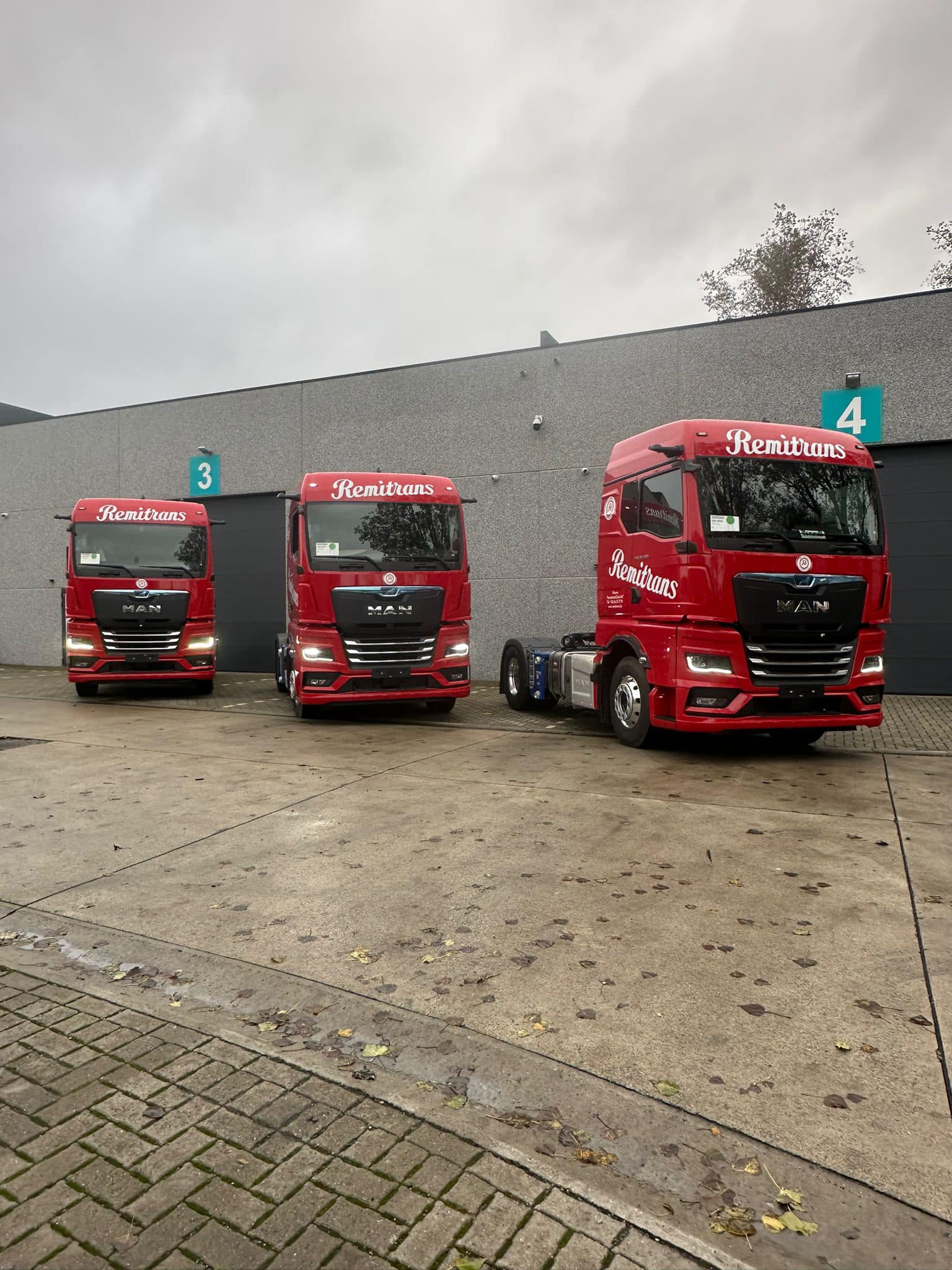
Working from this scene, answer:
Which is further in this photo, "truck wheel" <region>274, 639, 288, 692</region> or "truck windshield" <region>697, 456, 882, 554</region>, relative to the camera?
"truck wheel" <region>274, 639, 288, 692</region>

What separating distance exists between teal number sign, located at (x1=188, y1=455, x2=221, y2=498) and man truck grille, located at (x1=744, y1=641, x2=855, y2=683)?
48.3 feet

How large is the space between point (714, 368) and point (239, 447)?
33.6 feet

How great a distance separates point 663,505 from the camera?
8.12 metres

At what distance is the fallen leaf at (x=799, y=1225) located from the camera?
1.98 metres

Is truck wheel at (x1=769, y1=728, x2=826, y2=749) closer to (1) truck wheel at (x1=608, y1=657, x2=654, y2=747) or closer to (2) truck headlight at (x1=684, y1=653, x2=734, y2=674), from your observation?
(1) truck wheel at (x1=608, y1=657, x2=654, y2=747)

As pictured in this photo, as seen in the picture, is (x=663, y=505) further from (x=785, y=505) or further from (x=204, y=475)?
(x=204, y=475)

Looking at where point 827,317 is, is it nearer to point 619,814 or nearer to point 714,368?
point 714,368

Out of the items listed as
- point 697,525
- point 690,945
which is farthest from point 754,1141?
point 697,525

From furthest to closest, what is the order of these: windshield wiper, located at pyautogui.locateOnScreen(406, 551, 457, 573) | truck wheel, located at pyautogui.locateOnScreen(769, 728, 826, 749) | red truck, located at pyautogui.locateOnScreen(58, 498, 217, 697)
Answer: red truck, located at pyautogui.locateOnScreen(58, 498, 217, 697) < windshield wiper, located at pyautogui.locateOnScreen(406, 551, 457, 573) < truck wheel, located at pyautogui.locateOnScreen(769, 728, 826, 749)

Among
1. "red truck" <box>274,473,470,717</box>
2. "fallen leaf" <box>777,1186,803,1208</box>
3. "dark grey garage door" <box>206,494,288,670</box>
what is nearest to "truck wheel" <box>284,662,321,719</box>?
"red truck" <box>274,473,470,717</box>

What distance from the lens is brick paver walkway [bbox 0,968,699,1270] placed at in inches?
74.8

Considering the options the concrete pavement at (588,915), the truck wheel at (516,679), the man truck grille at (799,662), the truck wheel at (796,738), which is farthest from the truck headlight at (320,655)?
the truck wheel at (796,738)

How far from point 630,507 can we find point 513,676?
4027mm

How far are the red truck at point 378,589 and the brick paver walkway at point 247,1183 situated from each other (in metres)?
7.52
